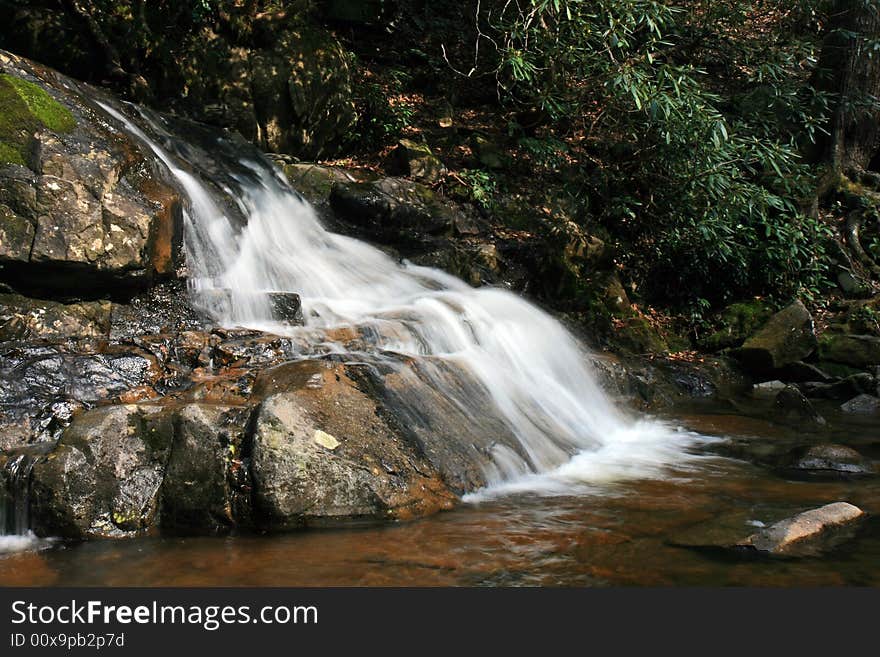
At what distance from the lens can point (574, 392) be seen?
7.70 metres

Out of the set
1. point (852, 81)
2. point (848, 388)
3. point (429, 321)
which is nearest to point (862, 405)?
point (848, 388)

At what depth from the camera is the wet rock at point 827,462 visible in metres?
5.68

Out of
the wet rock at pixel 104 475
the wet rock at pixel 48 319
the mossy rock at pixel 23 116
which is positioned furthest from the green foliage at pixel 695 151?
the wet rock at pixel 104 475

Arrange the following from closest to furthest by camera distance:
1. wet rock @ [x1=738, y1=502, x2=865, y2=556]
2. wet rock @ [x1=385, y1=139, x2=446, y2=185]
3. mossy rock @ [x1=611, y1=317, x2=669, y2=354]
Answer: wet rock @ [x1=738, y1=502, x2=865, y2=556] → mossy rock @ [x1=611, y1=317, x2=669, y2=354] → wet rock @ [x1=385, y1=139, x2=446, y2=185]

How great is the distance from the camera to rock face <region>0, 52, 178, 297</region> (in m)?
5.62

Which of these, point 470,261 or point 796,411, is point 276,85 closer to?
point 470,261

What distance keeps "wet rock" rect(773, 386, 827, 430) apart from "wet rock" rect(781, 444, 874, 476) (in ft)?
4.91

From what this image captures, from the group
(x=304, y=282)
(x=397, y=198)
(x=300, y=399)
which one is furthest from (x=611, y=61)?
(x=300, y=399)

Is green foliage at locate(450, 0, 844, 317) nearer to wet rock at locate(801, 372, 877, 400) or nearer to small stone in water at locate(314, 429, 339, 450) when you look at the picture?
wet rock at locate(801, 372, 877, 400)

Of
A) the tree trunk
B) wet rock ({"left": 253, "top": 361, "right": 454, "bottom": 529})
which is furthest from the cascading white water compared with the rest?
the tree trunk

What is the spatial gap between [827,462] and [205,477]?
4.43 m

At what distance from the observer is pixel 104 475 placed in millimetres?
4277

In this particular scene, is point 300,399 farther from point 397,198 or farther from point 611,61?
point 611,61

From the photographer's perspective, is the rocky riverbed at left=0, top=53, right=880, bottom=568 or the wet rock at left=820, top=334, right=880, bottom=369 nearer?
the rocky riverbed at left=0, top=53, right=880, bottom=568
